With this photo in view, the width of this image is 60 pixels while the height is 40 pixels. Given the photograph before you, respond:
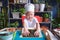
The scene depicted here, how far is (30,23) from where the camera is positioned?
1.04 metres

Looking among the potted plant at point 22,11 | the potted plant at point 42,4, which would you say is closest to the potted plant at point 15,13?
the potted plant at point 22,11

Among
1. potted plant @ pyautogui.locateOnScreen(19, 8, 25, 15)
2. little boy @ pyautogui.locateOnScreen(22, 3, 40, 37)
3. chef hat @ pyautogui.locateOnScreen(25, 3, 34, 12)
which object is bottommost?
little boy @ pyautogui.locateOnScreen(22, 3, 40, 37)

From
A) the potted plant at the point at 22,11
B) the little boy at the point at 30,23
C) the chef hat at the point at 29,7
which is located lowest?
the little boy at the point at 30,23

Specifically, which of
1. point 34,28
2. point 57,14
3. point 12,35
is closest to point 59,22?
point 57,14

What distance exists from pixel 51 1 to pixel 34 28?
0.19 m

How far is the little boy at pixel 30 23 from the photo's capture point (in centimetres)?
103

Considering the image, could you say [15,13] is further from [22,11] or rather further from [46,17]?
[46,17]

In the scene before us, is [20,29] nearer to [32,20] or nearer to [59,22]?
[32,20]

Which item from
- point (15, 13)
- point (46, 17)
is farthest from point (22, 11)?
point (46, 17)

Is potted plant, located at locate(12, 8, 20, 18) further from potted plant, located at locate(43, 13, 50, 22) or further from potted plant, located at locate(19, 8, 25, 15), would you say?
potted plant, located at locate(43, 13, 50, 22)

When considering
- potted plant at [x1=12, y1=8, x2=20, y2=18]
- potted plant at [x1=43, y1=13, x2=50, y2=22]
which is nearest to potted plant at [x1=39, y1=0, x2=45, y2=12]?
potted plant at [x1=43, y1=13, x2=50, y2=22]

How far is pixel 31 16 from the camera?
103 centimetres

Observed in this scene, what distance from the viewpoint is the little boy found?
1.03m

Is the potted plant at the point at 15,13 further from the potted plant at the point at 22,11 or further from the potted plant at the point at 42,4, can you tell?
the potted plant at the point at 42,4
